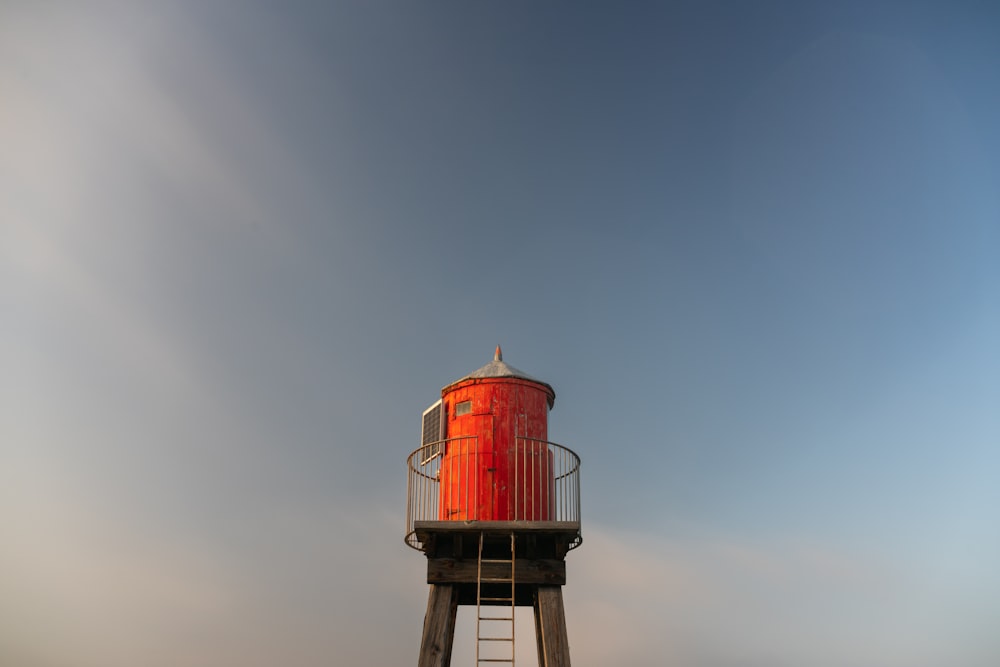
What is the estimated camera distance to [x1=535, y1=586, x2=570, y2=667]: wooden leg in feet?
46.0

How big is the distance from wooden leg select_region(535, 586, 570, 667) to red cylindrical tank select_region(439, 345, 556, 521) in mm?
1307

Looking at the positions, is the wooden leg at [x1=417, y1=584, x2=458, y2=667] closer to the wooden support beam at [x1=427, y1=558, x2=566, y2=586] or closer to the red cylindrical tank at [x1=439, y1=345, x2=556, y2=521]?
the wooden support beam at [x1=427, y1=558, x2=566, y2=586]

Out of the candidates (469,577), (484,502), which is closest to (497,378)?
(484,502)

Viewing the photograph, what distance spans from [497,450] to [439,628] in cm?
315

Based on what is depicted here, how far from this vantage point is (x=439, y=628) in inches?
568

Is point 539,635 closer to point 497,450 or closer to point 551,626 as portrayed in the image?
point 551,626

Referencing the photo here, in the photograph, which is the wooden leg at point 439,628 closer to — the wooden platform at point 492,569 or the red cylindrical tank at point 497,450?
the wooden platform at point 492,569

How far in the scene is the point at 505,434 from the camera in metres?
15.1

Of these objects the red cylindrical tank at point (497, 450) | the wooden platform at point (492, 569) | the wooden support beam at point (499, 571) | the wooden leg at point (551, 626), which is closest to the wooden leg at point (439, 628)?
the wooden platform at point (492, 569)

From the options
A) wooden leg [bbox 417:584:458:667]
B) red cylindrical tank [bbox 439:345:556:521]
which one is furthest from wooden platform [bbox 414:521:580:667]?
red cylindrical tank [bbox 439:345:556:521]

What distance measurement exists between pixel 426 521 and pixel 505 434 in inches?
82.7

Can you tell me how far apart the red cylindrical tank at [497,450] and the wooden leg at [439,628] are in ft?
4.31

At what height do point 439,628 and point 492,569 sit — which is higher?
point 492,569

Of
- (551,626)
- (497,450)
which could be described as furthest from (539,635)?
(497,450)
